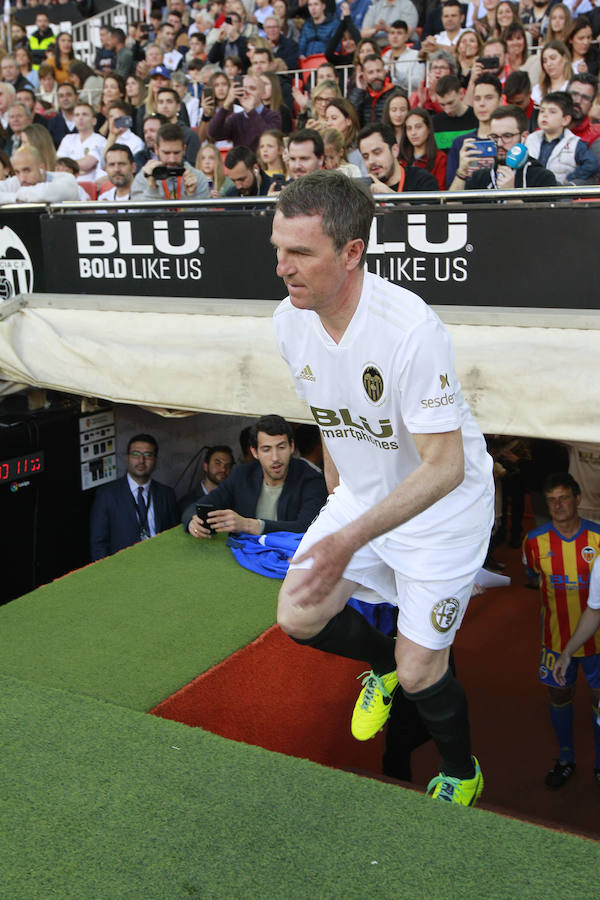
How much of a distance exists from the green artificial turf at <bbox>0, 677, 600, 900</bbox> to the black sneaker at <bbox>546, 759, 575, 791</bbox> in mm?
2619

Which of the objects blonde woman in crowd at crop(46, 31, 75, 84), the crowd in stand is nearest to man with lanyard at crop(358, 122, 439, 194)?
the crowd in stand

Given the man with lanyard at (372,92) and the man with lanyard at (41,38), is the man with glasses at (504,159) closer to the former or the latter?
the man with lanyard at (372,92)

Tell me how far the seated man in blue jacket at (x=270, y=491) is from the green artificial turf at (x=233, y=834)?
246 centimetres

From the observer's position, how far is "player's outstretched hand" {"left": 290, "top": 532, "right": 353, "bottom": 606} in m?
2.31

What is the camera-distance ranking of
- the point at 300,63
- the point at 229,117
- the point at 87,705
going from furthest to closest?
the point at 300,63, the point at 229,117, the point at 87,705

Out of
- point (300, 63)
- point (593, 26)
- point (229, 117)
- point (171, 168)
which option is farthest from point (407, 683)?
point (300, 63)

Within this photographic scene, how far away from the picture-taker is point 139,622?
444cm

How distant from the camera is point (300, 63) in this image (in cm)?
1152

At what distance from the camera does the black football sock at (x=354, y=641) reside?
3.07m

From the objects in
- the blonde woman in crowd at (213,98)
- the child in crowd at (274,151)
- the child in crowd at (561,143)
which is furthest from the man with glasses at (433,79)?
the child in crowd at (561,143)

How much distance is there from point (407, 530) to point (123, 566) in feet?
8.86

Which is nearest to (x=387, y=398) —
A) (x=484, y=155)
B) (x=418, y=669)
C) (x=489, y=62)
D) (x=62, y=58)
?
(x=418, y=669)

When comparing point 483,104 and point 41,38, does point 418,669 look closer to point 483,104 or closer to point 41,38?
point 483,104

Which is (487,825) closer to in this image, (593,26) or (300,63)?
(593,26)
